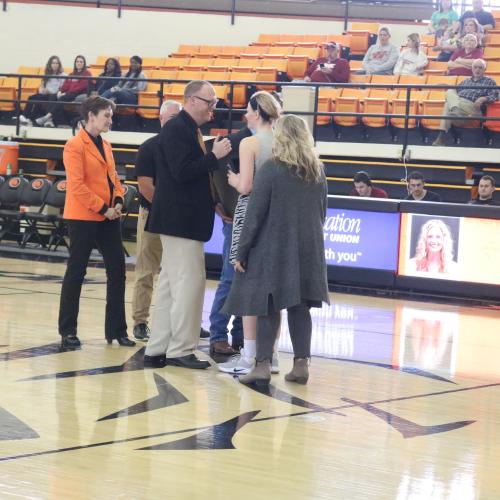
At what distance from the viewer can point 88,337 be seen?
25.6 feet

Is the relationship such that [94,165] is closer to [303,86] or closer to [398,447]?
[398,447]

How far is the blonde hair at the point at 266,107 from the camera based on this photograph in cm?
653

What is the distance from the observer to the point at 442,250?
38.5 ft

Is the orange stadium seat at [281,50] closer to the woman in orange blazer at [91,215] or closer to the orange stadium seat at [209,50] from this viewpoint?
the orange stadium seat at [209,50]

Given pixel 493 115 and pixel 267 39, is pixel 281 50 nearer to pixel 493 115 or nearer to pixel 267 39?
pixel 267 39

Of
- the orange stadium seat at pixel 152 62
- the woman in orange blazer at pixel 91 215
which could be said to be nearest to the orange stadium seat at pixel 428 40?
the orange stadium seat at pixel 152 62

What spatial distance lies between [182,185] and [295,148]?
833mm

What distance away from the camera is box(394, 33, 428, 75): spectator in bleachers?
16438 millimetres

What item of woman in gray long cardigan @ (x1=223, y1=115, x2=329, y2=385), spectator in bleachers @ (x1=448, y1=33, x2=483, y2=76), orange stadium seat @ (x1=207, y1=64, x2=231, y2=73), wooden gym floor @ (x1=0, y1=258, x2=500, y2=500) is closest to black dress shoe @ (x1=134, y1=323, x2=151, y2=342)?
wooden gym floor @ (x1=0, y1=258, x2=500, y2=500)

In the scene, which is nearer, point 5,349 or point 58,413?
point 58,413

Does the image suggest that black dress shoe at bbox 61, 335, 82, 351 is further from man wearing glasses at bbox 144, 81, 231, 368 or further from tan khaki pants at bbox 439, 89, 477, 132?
tan khaki pants at bbox 439, 89, 477, 132

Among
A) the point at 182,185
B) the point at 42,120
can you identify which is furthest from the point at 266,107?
the point at 42,120

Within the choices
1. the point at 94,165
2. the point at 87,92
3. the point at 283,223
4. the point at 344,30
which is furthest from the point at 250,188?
the point at 344,30

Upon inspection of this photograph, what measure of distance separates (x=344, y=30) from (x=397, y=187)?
626 centimetres
